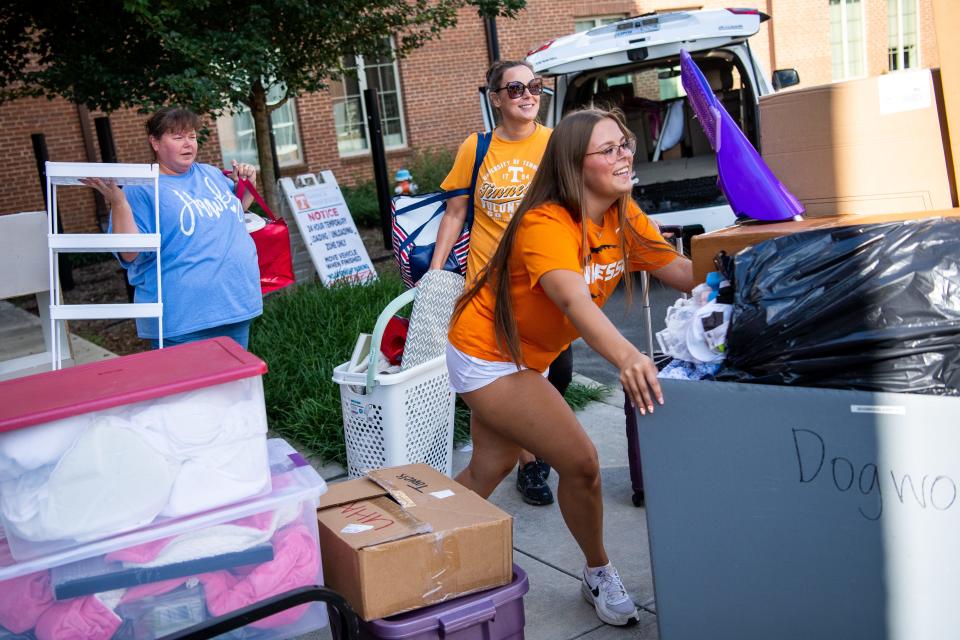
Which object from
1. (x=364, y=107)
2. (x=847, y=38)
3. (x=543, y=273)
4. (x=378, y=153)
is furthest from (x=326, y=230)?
(x=847, y=38)

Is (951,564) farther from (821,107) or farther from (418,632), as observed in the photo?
(821,107)

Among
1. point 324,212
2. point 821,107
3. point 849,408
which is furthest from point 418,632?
point 324,212

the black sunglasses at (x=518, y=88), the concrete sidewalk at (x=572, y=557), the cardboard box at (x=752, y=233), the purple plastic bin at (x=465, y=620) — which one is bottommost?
the concrete sidewalk at (x=572, y=557)

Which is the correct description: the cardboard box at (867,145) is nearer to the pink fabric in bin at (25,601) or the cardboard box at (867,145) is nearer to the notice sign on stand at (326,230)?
the pink fabric in bin at (25,601)

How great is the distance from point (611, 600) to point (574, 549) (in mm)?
632

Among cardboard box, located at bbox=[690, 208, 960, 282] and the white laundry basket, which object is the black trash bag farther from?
the white laundry basket

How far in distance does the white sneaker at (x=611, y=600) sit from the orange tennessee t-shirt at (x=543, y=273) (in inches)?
29.7

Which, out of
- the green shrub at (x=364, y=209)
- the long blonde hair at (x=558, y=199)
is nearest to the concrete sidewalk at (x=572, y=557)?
the long blonde hair at (x=558, y=199)

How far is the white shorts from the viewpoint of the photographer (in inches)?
115

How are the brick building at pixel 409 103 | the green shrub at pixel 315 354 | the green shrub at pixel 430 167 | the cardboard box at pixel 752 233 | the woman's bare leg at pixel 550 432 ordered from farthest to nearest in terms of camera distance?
the green shrub at pixel 430 167, the brick building at pixel 409 103, the green shrub at pixel 315 354, the woman's bare leg at pixel 550 432, the cardboard box at pixel 752 233

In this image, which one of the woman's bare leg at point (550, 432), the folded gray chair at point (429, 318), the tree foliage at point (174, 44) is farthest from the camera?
the tree foliage at point (174, 44)

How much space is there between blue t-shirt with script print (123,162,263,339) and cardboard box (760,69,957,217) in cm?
225

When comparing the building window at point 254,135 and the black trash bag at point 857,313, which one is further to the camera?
the building window at point 254,135

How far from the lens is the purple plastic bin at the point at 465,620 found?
2.26m
